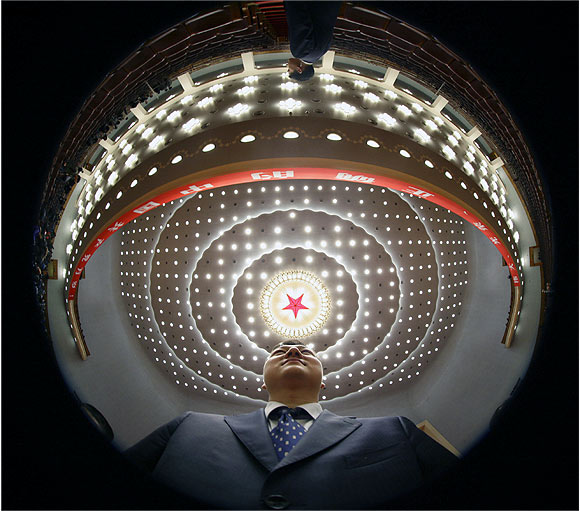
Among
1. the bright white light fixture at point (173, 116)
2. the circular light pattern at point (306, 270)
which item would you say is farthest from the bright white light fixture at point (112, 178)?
the circular light pattern at point (306, 270)

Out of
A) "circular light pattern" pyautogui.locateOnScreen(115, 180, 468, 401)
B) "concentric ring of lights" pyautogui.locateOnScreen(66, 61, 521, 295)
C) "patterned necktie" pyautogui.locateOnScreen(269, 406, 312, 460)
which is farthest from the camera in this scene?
"circular light pattern" pyautogui.locateOnScreen(115, 180, 468, 401)

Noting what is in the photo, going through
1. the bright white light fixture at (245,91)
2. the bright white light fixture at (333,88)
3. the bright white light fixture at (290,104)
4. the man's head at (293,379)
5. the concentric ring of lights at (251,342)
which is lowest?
the man's head at (293,379)

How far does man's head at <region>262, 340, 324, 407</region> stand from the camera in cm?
221

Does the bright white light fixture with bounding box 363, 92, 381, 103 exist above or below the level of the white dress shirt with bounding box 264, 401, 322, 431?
above

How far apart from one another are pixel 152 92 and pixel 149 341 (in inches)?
73.4

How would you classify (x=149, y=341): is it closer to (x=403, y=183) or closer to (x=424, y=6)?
(x=403, y=183)

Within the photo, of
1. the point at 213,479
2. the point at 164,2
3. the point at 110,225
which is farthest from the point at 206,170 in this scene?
the point at 213,479

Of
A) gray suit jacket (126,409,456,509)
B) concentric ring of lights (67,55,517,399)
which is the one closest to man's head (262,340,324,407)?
gray suit jacket (126,409,456,509)

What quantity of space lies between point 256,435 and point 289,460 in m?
0.25

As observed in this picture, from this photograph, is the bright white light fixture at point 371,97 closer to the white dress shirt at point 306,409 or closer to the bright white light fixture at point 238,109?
the bright white light fixture at point 238,109

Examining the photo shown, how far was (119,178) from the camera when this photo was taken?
1983mm

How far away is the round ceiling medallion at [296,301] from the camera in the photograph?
147 inches

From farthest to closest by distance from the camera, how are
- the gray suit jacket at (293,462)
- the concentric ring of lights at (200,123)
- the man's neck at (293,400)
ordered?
1. the man's neck at (293,400)
2. the concentric ring of lights at (200,123)
3. the gray suit jacket at (293,462)

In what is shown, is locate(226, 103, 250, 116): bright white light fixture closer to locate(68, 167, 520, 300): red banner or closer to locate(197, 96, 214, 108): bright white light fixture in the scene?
locate(197, 96, 214, 108): bright white light fixture
